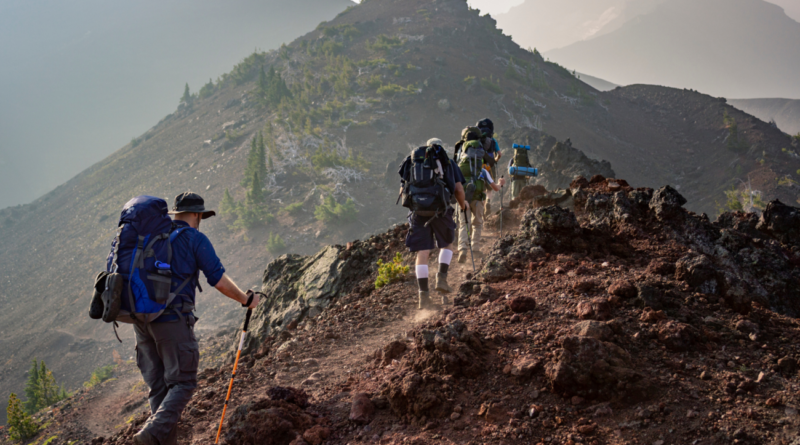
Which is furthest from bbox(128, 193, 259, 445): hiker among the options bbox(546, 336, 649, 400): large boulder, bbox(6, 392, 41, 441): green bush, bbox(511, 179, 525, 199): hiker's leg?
bbox(6, 392, 41, 441): green bush

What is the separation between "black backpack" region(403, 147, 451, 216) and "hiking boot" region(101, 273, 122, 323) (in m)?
3.21

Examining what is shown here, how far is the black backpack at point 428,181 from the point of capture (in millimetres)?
5258

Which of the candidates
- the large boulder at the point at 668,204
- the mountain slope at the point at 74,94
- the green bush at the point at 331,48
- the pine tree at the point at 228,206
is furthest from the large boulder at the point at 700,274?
the mountain slope at the point at 74,94

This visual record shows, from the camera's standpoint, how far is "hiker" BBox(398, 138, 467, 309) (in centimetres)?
527

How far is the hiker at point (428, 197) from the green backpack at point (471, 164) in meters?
1.70

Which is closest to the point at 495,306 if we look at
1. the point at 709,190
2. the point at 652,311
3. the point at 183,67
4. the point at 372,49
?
the point at 652,311

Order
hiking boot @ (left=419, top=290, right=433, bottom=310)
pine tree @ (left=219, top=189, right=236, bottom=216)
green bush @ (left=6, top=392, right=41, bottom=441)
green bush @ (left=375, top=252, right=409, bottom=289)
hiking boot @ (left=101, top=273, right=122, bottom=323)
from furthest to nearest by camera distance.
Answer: pine tree @ (left=219, top=189, right=236, bottom=216) < green bush @ (left=6, top=392, right=41, bottom=441) < green bush @ (left=375, top=252, right=409, bottom=289) < hiking boot @ (left=419, top=290, right=433, bottom=310) < hiking boot @ (left=101, top=273, right=122, bottom=323)

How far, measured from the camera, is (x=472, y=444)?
277 cm

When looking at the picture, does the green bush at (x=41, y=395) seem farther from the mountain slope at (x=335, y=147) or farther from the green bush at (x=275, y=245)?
the green bush at (x=275, y=245)

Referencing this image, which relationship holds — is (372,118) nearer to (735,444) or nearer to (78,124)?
(735,444)

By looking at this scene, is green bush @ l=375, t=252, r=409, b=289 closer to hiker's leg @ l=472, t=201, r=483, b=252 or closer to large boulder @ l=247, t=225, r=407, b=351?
large boulder @ l=247, t=225, r=407, b=351

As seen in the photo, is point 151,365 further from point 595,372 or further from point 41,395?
point 41,395

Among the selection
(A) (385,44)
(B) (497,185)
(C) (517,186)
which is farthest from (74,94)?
(B) (497,185)

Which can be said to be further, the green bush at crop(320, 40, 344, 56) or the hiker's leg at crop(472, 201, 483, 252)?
the green bush at crop(320, 40, 344, 56)
